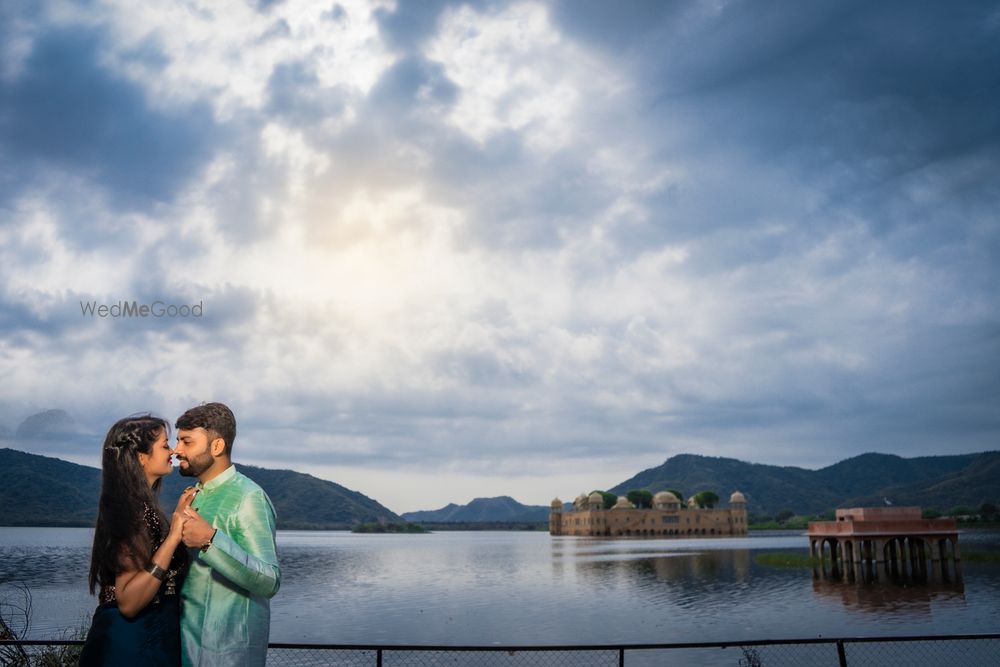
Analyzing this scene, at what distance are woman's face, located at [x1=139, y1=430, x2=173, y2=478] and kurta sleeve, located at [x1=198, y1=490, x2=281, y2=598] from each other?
0.61 m

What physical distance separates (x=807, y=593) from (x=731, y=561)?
32.5 m

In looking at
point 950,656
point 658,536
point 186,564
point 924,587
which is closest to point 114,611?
point 186,564

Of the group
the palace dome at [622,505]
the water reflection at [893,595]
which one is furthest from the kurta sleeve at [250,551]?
the palace dome at [622,505]

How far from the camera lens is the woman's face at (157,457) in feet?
17.8

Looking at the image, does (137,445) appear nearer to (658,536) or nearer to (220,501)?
(220,501)

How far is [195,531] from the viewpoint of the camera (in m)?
4.89

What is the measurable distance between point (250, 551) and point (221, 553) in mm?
353

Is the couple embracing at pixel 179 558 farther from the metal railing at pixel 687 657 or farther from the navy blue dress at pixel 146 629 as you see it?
the metal railing at pixel 687 657

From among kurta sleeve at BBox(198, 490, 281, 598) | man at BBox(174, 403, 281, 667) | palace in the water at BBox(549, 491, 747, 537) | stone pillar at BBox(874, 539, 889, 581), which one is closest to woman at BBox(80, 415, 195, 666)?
man at BBox(174, 403, 281, 667)

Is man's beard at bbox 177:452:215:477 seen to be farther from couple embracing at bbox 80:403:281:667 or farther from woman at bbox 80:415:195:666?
woman at bbox 80:415:195:666

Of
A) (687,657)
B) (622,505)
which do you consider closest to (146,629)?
(687,657)

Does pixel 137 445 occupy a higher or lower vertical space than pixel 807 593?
higher

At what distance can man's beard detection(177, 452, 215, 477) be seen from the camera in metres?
5.45

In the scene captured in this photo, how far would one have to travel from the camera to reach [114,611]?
5113 mm
